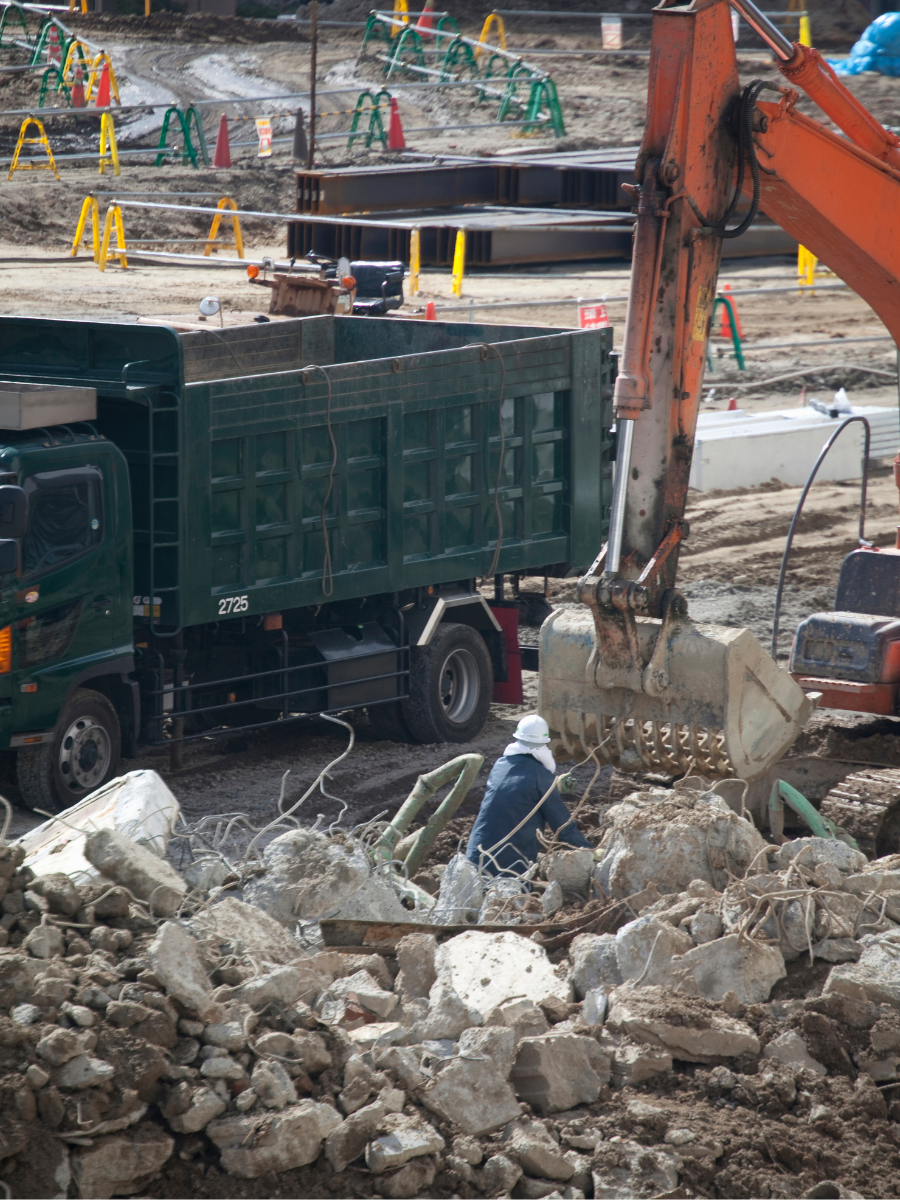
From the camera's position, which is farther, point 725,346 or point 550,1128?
point 725,346

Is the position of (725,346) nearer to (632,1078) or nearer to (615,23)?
(632,1078)

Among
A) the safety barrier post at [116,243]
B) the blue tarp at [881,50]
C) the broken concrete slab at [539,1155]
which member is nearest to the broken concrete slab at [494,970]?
the broken concrete slab at [539,1155]

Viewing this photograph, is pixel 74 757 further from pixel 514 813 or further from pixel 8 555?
pixel 514 813

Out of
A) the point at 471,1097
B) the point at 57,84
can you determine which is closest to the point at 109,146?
the point at 57,84

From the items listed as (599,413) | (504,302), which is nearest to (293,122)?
(504,302)

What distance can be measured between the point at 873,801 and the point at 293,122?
1093 inches

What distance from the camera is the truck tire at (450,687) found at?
37.6 feet

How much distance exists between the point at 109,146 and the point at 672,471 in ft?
78.1

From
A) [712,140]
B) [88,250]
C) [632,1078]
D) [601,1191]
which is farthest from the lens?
[88,250]

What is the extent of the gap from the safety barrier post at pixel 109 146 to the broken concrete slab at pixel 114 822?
23.1 meters

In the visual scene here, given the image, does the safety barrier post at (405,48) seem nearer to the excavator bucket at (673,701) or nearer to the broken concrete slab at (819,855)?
the excavator bucket at (673,701)

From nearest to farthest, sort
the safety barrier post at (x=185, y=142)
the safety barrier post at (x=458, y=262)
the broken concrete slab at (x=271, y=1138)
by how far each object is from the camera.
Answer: the broken concrete slab at (x=271, y=1138)
the safety barrier post at (x=458, y=262)
the safety barrier post at (x=185, y=142)

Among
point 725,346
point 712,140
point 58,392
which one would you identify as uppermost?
point 712,140

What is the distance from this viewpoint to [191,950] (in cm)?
586
